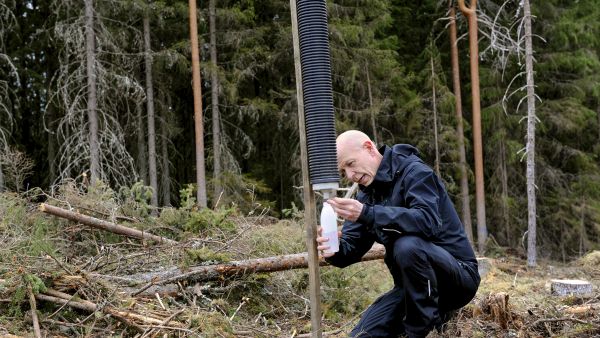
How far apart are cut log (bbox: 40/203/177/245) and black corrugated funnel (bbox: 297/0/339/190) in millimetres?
3606

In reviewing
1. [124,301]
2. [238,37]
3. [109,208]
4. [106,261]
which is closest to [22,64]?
[238,37]

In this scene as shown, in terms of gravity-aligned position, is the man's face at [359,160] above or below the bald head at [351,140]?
below

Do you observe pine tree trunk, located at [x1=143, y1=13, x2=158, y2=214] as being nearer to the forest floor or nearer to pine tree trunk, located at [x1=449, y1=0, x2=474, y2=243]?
the forest floor

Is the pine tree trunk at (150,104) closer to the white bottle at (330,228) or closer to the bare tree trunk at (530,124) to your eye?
the bare tree trunk at (530,124)

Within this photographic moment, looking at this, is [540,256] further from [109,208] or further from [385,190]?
Answer: [385,190]

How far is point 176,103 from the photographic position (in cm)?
1859

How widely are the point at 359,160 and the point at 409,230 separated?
0.53 metres

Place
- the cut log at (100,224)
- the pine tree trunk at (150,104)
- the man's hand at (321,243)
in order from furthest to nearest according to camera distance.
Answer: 1. the pine tree trunk at (150,104)
2. the cut log at (100,224)
3. the man's hand at (321,243)

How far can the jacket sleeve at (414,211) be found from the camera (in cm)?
302

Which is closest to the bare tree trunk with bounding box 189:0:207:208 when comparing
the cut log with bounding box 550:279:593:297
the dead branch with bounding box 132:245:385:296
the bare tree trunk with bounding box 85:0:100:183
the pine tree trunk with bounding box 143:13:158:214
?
the pine tree trunk with bounding box 143:13:158:214

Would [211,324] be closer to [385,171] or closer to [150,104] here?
[385,171]

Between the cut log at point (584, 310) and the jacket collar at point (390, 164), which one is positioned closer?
the jacket collar at point (390, 164)

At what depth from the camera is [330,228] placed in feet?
10.5

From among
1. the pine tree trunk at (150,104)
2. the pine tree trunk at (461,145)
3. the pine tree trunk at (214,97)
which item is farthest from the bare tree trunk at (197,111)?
the pine tree trunk at (461,145)
